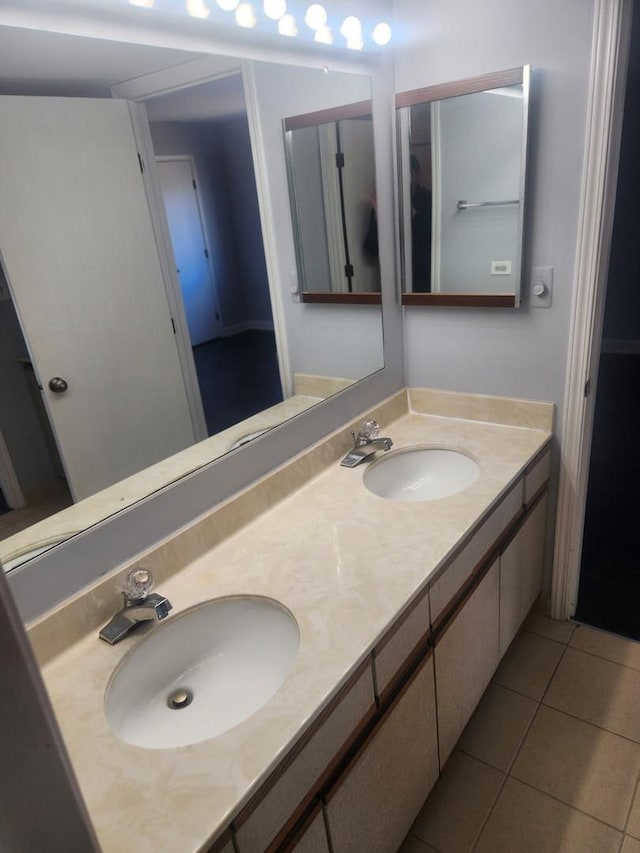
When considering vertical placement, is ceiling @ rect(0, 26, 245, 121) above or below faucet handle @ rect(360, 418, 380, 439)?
above

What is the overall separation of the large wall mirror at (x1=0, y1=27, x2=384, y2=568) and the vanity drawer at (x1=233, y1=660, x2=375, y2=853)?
61 centimetres

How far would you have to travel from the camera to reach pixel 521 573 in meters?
1.85

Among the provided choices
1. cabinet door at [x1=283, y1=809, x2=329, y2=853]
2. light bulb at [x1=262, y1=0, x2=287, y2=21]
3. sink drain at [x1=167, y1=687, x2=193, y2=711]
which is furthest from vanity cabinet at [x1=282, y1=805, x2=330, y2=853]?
light bulb at [x1=262, y1=0, x2=287, y2=21]

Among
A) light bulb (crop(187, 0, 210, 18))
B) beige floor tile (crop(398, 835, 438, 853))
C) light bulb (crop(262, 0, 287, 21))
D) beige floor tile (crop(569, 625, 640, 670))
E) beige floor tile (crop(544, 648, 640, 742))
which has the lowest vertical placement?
beige floor tile (crop(398, 835, 438, 853))

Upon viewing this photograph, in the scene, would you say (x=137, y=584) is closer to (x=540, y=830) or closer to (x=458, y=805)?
(x=458, y=805)

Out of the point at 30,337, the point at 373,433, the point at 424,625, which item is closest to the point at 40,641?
the point at 30,337

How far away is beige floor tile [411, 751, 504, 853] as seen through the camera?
147 centimetres

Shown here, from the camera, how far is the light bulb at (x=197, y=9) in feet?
4.05

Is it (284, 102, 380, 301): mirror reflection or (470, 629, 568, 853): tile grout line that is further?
Answer: (284, 102, 380, 301): mirror reflection

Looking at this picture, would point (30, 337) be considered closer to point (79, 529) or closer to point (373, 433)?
point (79, 529)

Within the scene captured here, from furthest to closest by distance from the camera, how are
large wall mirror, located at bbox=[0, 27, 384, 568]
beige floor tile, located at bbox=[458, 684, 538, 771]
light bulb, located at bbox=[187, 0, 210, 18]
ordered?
beige floor tile, located at bbox=[458, 684, 538, 771] < light bulb, located at bbox=[187, 0, 210, 18] < large wall mirror, located at bbox=[0, 27, 384, 568]

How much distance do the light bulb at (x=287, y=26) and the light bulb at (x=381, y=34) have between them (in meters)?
0.33

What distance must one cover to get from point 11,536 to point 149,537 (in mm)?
291

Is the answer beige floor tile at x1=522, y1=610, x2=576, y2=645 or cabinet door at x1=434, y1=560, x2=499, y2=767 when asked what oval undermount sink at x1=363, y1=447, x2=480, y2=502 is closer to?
cabinet door at x1=434, y1=560, x2=499, y2=767
